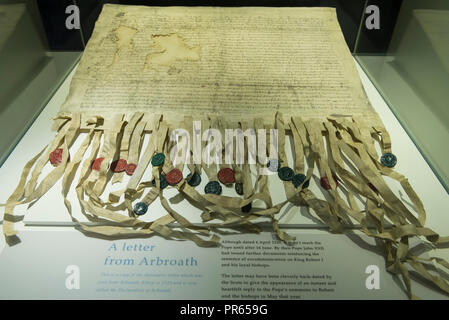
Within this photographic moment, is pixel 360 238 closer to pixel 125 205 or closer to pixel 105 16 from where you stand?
pixel 125 205

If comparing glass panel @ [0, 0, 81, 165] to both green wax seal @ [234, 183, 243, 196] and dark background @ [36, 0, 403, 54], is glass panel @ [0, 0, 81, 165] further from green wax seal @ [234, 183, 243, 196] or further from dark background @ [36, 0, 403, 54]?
green wax seal @ [234, 183, 243, 196]

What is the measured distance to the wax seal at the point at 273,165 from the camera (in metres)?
1.37

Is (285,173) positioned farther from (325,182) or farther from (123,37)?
(123,37)

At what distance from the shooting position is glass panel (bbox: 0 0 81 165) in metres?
1.54

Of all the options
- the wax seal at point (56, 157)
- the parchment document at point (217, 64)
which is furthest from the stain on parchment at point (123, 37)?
the wax seal at point (56, 157)

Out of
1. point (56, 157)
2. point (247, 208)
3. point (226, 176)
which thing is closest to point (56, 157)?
point (56, 157)

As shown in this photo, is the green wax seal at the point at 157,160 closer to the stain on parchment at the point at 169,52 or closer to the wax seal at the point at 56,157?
the wax seal at the point at 56,157

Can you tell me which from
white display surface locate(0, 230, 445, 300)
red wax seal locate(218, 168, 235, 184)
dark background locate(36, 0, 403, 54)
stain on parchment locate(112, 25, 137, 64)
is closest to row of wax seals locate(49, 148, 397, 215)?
red wax seal locate(218, 168, 235, 184)

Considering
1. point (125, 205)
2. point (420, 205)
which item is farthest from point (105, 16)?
point (420, 205)

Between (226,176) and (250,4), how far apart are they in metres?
1.33

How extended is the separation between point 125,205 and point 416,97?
1.33 metres

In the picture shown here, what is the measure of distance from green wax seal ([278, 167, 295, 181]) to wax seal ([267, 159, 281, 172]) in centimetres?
2

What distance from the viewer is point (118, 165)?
1355 millimetres

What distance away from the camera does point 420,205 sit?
4.05 feet
